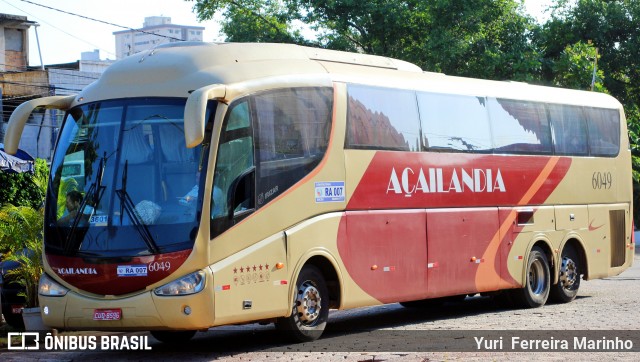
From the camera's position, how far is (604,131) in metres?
20.5

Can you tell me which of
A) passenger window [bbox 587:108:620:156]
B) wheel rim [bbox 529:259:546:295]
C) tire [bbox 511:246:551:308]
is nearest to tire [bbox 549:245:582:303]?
tire [bbox 511:246:551:308]

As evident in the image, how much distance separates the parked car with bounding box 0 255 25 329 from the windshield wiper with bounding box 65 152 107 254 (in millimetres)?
3057

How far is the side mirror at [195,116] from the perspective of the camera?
11281mm

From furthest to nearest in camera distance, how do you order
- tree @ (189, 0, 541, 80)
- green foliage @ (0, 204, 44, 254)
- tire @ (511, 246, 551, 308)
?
tree @ (189, 0, 541, 80)
tire @ (511, 246, 551, 308)
green foliage @ (0, 204, 44, 254)

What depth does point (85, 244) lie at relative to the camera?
12.2 metres

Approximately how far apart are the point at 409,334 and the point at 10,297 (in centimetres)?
546

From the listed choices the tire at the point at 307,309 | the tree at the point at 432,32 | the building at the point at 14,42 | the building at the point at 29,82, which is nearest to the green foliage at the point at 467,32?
the tree at the point at 432,32

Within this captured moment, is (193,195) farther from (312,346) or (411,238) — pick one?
(411,238)

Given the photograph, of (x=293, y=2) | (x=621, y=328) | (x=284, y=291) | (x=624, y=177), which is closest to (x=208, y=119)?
(x=284, y=291)

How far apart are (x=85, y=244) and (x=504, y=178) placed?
25.6 feet

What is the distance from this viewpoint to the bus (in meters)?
12.0

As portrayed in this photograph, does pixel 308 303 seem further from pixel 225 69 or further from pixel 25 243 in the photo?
pixel 25 243

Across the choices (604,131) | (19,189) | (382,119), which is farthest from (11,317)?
(19,189)

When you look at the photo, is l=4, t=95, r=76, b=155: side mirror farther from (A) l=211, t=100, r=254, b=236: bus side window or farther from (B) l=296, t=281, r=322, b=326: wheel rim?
(B) l=296, t=281, r=322, b=326: wheel rim
